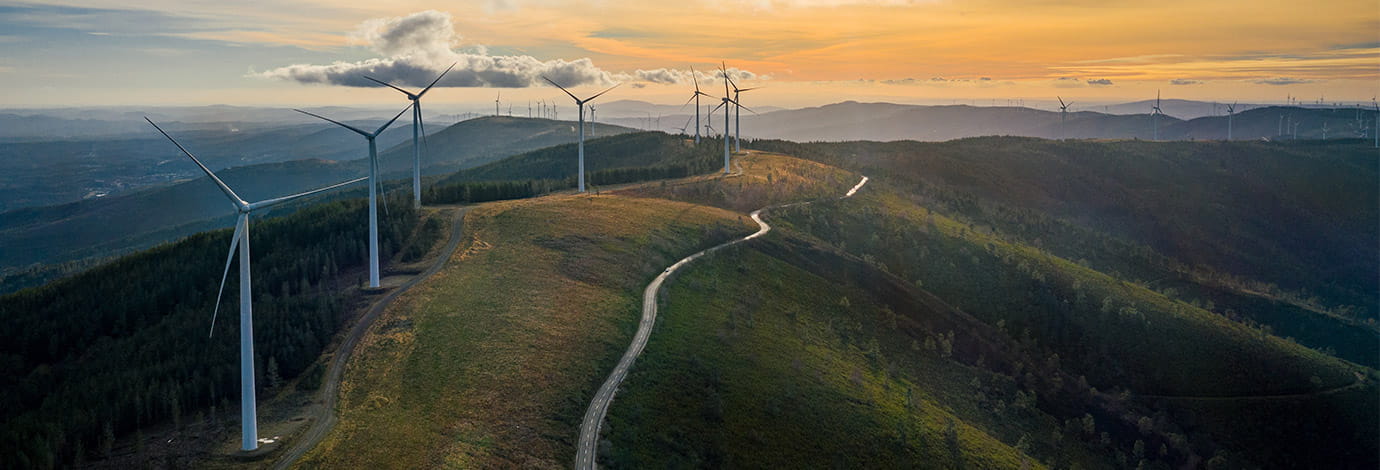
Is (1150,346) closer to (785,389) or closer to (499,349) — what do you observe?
(785,389)

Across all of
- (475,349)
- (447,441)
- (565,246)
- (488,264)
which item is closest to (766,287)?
(565,246)

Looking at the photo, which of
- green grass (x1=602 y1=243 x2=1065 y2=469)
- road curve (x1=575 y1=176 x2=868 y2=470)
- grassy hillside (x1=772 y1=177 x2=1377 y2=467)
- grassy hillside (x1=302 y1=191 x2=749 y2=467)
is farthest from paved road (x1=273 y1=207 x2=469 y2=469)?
grassy hillside (x1=772 y1=177 x2=1377 y2=467)

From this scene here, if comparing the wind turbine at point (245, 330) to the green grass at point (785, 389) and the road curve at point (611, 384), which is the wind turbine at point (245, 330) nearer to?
the road curve at point (611, 384)

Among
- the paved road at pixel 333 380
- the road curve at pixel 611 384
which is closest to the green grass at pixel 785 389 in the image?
the road curve at pixel 611 384

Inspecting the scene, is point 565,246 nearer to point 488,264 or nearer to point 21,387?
point 488,264

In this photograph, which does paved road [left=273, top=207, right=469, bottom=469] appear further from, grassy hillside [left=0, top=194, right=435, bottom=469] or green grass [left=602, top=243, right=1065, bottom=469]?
green grass [left=602, top=243, right=1065, bottom=469]

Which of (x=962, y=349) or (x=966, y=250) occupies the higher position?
(x=966, y=250)
